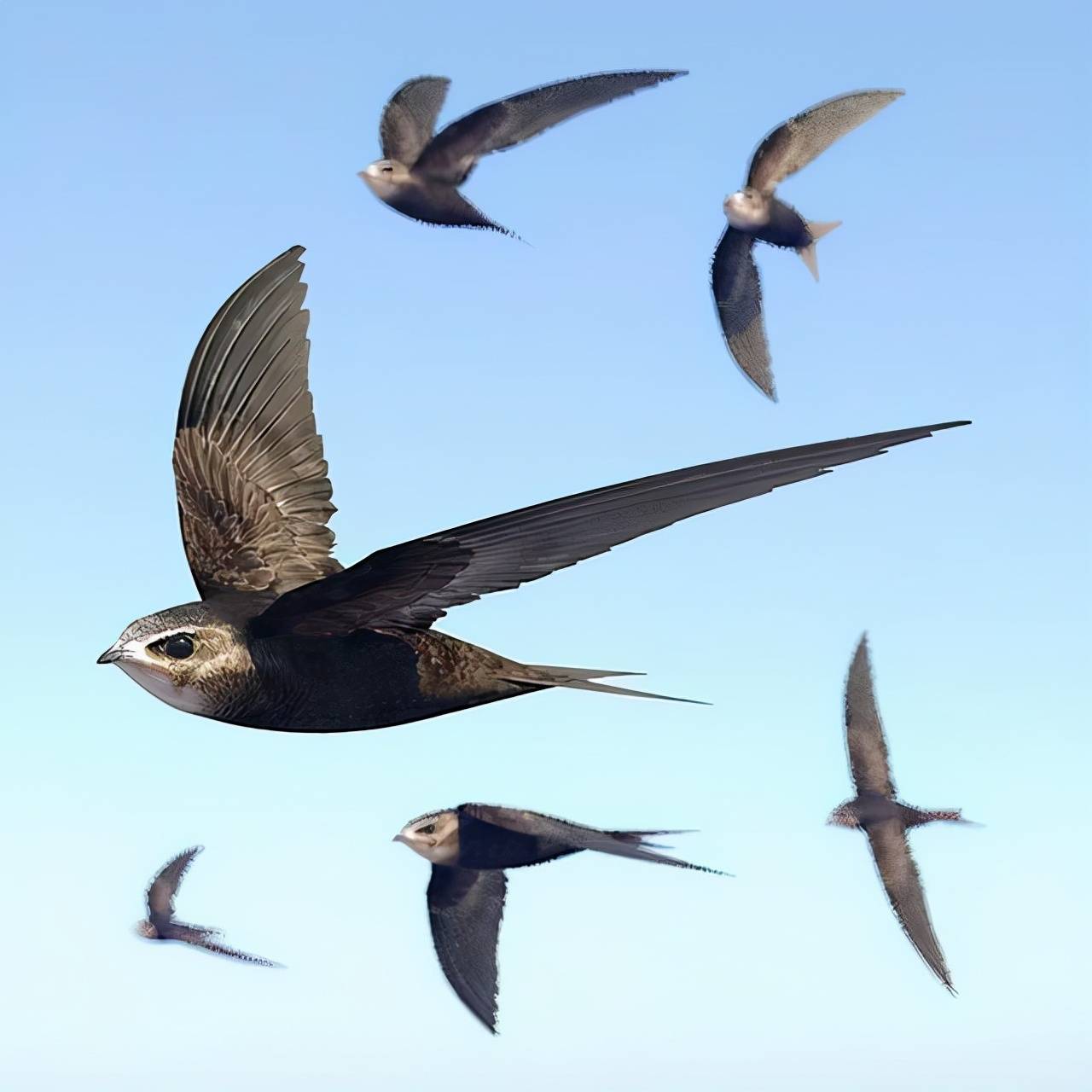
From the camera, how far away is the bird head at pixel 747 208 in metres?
9.12

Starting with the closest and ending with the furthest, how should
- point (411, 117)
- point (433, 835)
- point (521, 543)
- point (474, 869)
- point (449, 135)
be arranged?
point (521, 543) → point (433, 835) → point (474, 869) → point (449, 135) → point (411, 117)

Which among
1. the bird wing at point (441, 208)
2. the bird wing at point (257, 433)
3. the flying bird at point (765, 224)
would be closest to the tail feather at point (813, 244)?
the flying bird at point (765, 224)

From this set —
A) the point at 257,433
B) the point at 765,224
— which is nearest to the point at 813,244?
the point at 765,224

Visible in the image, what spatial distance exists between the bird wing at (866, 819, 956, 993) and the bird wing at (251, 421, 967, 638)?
3144mm

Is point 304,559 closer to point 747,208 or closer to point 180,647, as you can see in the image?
point 180,647

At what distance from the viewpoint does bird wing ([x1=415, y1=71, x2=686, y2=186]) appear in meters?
7.18

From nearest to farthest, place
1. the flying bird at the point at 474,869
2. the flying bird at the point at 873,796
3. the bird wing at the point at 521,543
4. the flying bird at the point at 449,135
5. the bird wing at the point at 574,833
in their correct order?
the bird wing at the point at 521,543 < the bird wing at the point at 574,833 < the flying bird at the point at 474,869 < the flying bird at the point at 449,135 < the flying bird at the point at 873,796

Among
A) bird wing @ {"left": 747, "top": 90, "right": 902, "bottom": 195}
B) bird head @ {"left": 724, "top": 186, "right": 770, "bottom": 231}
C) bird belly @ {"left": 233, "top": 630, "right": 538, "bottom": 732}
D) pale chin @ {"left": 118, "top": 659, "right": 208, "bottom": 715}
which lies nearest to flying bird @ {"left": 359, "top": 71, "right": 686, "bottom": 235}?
bird head @ {"left": 724, "top": 186, "right": 770, "bottom": 231}

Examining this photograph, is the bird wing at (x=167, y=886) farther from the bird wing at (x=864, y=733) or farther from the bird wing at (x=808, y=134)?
the bird wing at (x=808, y=134)

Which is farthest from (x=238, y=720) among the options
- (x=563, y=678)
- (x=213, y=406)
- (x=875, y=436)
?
(x=875, y=436)

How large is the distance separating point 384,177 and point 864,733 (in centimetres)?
390

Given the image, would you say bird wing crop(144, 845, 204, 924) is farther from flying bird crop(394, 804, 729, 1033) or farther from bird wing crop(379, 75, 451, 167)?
bird wing crop(379, 75, 451, 167)

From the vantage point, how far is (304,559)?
19.6 feet

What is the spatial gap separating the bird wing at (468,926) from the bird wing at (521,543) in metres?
2.13
